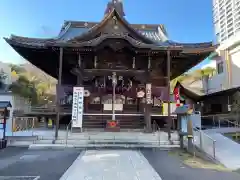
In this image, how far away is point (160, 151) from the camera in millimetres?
9367

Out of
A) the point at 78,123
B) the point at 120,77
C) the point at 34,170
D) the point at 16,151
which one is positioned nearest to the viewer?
the point at 34,170

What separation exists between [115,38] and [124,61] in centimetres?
232

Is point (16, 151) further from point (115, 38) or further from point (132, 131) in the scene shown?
point (115, 38)

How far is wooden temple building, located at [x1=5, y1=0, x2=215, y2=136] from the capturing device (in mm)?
13953

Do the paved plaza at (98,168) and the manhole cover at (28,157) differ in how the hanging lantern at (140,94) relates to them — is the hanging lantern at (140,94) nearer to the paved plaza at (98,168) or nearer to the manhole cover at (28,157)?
the paved plaza at (98,168)

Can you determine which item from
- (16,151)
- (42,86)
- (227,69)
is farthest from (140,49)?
(42,86)

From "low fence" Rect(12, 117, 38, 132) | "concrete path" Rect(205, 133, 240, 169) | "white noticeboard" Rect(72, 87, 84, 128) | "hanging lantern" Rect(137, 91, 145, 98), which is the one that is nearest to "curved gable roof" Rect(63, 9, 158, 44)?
"hanging lantern" Rect(137, 91, 145, 98)

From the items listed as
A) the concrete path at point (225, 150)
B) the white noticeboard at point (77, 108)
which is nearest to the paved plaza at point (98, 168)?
the concrete path at point (225, 150)

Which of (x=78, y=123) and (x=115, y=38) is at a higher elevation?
(x=115, y=38)

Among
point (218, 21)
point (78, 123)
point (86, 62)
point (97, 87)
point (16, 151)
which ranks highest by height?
point (218, 21)

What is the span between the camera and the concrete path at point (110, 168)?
5.49 meters

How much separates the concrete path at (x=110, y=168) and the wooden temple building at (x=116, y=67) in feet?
21.2


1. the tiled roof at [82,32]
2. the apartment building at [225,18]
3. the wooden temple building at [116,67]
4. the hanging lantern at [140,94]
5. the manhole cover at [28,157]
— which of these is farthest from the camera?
the apartment building at [225,18]

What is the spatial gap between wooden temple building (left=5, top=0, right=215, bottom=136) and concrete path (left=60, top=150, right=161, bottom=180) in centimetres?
645
